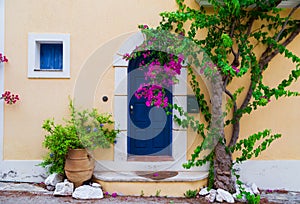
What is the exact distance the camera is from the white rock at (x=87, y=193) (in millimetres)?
3836

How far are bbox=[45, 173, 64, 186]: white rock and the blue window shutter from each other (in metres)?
1.70

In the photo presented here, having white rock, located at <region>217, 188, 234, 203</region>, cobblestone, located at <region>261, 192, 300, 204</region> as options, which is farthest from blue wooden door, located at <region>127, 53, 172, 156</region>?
cobblestone, located at <region>261, 192, 300, 204</region>

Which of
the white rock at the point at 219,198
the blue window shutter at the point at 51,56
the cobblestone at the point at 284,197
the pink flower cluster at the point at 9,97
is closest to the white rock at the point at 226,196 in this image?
the white rock at the point at 219,198

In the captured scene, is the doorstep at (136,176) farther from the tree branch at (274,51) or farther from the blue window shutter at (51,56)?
the tree branch at (274,51)

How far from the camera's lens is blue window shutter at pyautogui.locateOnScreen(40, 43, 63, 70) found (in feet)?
14.7

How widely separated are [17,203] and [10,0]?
308cm

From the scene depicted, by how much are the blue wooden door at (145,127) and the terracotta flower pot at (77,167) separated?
0.91m

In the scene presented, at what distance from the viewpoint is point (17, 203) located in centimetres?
367

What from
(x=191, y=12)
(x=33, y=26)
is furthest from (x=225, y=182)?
(x=33, y=26)

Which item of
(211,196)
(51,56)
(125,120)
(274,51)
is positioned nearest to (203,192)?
(211,196)

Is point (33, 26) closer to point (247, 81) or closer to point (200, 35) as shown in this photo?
point (200, 35)

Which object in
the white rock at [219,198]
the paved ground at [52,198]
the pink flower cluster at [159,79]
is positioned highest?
the pink flower cluster at [159,79]

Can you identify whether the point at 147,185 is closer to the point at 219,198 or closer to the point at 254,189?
the point at 219,198

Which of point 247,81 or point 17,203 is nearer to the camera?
point 17,203
